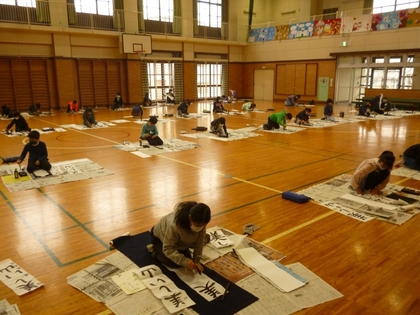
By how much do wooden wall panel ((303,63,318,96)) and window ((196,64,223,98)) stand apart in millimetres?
7368

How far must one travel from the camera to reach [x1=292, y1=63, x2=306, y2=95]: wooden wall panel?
89.1 feet

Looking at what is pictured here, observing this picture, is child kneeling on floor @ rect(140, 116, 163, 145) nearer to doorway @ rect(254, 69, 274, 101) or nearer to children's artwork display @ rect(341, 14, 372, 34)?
children's artwork display @ rect(341, 14, 372, 34)

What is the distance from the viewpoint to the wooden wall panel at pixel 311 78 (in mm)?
26453

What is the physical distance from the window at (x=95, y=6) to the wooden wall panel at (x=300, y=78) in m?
14.1

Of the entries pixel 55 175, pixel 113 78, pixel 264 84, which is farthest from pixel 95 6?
pixel 55 175

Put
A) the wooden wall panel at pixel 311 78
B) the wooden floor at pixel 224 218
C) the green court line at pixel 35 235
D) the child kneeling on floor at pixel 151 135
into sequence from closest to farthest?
the wooden floor at pixel 224 218 → the green court line at pixel 35 235 → the child kneeling on floor at pixel 151 135 → the wooden wall panel at pixel 311 78

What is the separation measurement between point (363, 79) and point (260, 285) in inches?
980

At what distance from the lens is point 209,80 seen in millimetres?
29656

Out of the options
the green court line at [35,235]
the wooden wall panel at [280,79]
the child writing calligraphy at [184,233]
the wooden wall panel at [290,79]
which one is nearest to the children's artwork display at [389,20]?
the wooden wall panel at [290,79]

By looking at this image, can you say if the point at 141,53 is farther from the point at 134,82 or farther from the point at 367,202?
the point at 367,202

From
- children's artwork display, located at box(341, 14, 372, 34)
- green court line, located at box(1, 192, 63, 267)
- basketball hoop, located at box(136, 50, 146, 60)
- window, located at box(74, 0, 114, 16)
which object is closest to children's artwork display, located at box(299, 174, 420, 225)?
green court line, located at box(1, 192, 63, 267)

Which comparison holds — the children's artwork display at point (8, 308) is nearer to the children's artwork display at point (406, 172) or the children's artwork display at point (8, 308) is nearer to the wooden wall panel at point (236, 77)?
the children's artwork display at point (406, 172)

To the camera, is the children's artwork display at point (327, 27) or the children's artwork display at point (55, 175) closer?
the children's artwork display at point (55, 175)

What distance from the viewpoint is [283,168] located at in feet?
27.2
